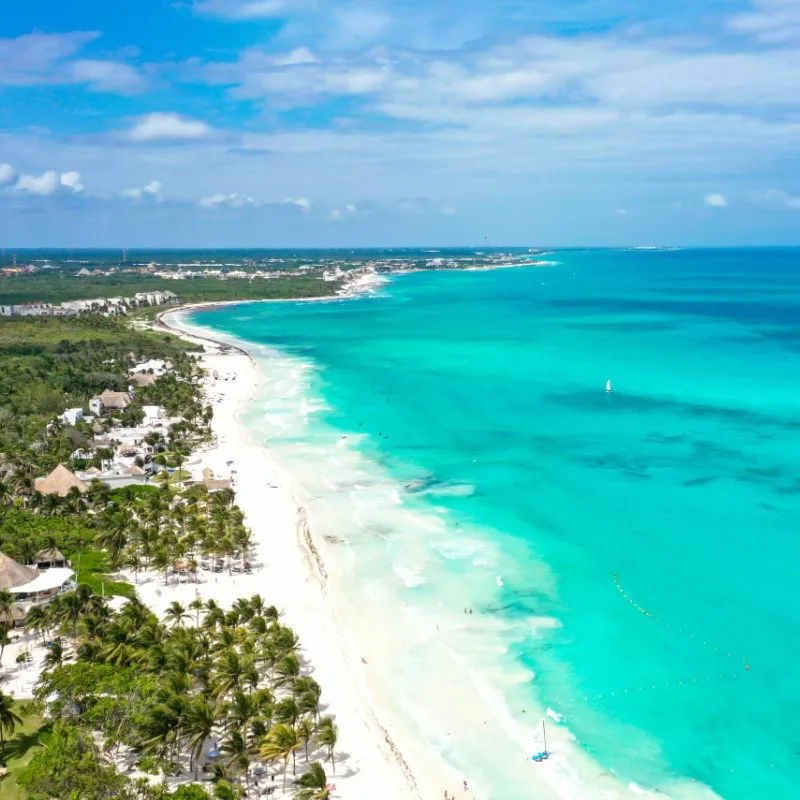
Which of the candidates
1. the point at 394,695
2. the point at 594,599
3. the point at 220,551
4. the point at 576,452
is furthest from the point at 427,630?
the point at 576,452

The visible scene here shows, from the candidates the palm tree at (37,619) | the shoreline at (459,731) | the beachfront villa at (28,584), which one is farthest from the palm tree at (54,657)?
the shoreline at (459,731)

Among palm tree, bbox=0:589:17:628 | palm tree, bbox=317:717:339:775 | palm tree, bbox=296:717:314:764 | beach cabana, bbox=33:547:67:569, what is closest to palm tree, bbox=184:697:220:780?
palm tree, bbox=296:717:314:764

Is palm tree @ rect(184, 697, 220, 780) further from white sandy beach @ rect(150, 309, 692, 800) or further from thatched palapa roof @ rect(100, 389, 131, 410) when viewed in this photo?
thatched palapa roof @ rect(100, 389, 131, 410)

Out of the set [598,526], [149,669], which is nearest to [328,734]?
[149,669]

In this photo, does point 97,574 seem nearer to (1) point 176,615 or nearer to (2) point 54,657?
(1) point 176,615

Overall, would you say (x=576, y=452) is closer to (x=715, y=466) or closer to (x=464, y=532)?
(x=715, y=466)
